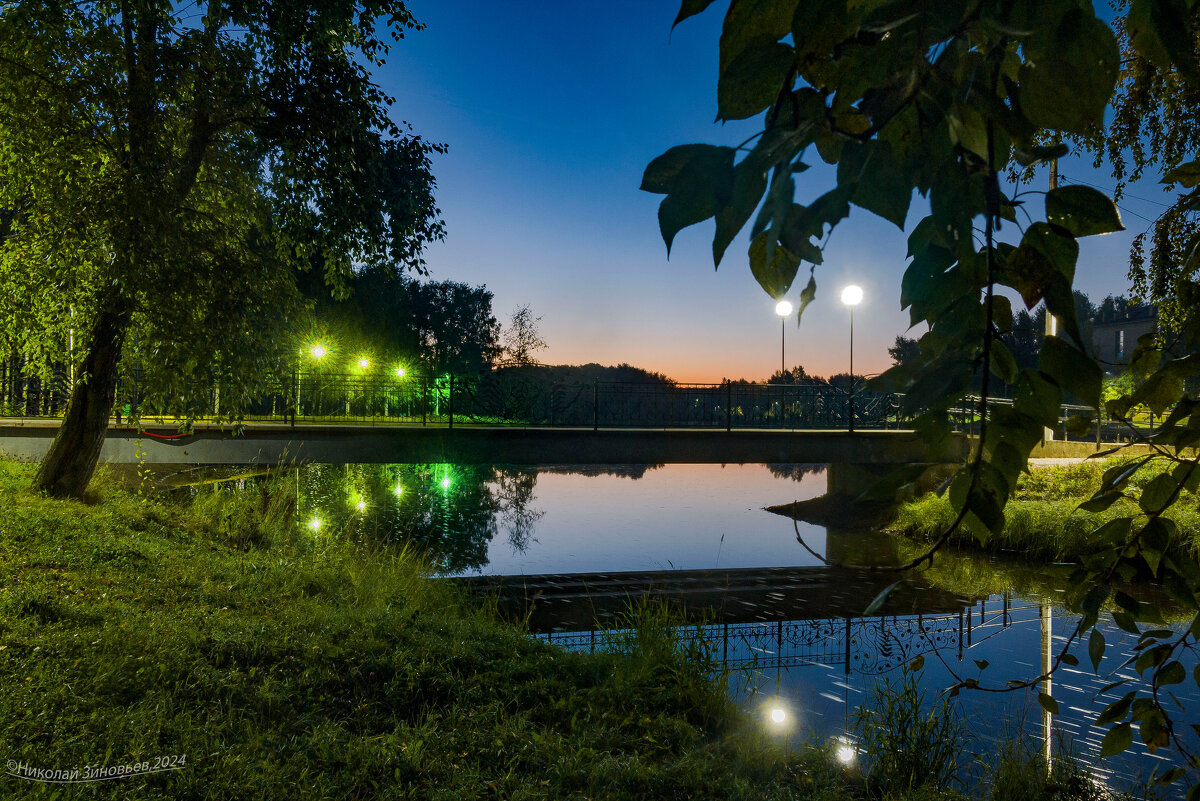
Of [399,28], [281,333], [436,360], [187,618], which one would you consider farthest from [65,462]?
[436,360]

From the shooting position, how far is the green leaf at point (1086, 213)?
0.61 meters

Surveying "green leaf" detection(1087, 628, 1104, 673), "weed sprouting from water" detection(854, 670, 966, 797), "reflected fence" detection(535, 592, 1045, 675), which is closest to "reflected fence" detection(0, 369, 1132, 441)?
"reflected fence" detection(535, 592, 1045, 675)

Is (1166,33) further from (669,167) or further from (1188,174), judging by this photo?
(1188,174)

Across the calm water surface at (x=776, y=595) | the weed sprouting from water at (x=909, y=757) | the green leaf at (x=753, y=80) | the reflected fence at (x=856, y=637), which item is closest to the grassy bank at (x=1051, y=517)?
the calm water surface at (x=776, y=595)

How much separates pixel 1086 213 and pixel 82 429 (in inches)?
465

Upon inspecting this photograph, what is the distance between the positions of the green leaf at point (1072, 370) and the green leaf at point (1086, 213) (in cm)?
10

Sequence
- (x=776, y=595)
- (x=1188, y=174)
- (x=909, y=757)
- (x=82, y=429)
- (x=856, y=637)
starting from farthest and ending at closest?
(x=776, y=595) < (x=856, y=637) < (x=82, y=429) < (x=909, y=757) < (x=1188, y=174)

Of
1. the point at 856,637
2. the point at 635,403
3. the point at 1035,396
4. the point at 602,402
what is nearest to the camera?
the point at 1035,396

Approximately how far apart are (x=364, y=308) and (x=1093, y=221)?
32.8m

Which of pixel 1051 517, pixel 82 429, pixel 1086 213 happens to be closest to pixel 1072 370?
pixel 1086 213

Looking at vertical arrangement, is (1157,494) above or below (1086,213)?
below

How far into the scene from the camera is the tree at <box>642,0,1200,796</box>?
1.70 feet

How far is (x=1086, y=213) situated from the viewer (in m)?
0.61

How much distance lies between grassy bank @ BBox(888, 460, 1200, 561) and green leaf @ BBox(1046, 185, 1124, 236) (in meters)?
11.7
